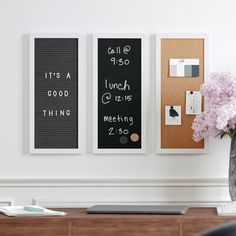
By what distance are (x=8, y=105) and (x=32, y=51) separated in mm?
338

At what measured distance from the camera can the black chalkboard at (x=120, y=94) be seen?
3078 millimetres

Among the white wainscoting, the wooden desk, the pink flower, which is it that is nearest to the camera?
the wooden desk

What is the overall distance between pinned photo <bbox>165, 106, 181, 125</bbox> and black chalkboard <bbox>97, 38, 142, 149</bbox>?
154 mm

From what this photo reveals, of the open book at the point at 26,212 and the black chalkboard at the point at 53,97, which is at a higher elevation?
the black chalkboard at the point at 53,97

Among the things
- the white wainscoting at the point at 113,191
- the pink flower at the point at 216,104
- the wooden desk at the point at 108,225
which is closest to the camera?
the wooden desk at the point at 108,225

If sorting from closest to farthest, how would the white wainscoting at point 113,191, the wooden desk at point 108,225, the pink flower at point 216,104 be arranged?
1. the wooden desk at point 108,225
2. the pink flower at point 216,104
3. the white wainscoting at point 113,191

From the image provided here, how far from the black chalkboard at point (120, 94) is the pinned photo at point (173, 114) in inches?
6.0

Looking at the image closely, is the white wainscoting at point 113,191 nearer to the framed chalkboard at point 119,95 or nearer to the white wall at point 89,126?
the white wall at point 89,126

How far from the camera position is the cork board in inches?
121

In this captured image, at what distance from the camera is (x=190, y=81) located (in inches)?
121

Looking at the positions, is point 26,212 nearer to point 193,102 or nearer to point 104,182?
point 104,182

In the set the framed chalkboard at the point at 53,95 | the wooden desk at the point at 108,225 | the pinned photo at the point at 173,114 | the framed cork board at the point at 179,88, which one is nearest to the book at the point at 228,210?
the wooden desk at the point at 108,225

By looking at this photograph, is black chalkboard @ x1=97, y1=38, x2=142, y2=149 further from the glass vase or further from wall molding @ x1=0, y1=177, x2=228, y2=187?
the glass vase

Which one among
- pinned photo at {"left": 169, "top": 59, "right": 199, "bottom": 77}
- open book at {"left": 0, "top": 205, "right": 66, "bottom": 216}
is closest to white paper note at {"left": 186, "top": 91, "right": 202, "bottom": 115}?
pinned photo at {"left": 169, "top": 59, "right": 199, "bottom": 77}
